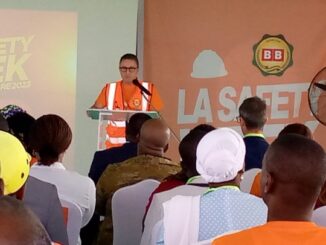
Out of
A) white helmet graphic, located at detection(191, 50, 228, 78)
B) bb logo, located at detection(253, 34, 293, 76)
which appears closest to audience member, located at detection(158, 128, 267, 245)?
white helmet graphic, located at detection(191, 50, 228, 78)

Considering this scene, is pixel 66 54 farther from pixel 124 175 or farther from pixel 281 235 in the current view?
pixel 281 235

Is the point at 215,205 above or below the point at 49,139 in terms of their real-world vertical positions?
below

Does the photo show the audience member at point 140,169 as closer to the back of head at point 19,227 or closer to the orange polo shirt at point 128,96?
the orange polo shirt at point 128,96

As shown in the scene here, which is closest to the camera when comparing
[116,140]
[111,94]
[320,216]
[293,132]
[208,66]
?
[320,216]

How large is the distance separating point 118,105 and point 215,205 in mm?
3582

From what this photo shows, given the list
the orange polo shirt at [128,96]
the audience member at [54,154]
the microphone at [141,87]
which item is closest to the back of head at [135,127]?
the audience member at [54,154]

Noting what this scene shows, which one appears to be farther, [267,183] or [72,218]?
[72,218]

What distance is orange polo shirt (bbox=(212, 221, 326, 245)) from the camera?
178 cm

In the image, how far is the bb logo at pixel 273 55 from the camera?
24.5ft

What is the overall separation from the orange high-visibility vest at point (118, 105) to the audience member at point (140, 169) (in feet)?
5.37

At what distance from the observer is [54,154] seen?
10.3 feet

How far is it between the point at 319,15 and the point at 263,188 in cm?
594

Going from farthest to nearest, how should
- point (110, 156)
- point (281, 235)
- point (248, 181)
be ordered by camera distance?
point (110, 156), point (248, 181), point (281, 235)

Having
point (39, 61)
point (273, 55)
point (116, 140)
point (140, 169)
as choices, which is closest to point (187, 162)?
point (140, 169)
